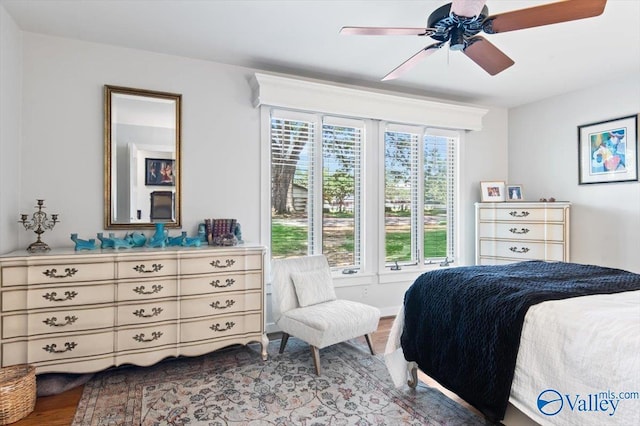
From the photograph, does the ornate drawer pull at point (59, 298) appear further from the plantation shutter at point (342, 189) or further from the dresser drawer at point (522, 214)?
the dresser drawer at point (522, 214)

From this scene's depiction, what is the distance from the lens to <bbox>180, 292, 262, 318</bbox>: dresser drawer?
281 centimetres

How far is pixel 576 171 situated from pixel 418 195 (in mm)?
1794

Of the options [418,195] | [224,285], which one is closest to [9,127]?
[224,285]

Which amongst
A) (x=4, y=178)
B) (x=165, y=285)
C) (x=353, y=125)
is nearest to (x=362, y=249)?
(x=353, y=125)

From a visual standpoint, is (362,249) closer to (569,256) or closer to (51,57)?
(569,256)

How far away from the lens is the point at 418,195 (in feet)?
14.6

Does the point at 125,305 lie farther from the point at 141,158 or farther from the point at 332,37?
the point at 332,37

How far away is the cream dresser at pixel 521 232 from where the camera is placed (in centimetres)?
395

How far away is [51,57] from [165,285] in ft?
6.68

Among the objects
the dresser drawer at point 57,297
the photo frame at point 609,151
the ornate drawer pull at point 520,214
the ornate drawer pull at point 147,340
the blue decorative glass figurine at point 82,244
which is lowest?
the ornate drawer pull at point 147,340

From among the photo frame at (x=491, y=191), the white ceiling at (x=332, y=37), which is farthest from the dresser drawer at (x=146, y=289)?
the photo frame at (x=491, y=191)

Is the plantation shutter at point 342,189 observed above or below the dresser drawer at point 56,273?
above

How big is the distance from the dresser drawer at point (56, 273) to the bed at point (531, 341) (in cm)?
204

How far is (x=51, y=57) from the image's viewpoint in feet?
9.69
